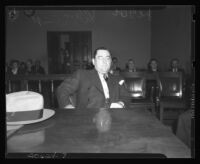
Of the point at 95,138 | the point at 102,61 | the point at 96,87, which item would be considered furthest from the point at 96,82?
the point at 95,138

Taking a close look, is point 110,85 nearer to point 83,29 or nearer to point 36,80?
point 36,80

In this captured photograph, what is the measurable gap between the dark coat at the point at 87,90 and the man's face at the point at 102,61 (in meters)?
0.06

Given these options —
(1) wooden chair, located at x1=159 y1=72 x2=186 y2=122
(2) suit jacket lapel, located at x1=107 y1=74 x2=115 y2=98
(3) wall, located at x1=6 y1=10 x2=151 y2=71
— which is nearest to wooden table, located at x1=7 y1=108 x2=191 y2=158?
(2) suit jacket lapel, located at x1=107 y1=74 x2=115 y2=98

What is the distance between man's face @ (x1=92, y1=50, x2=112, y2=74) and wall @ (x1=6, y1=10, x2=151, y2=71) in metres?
6.37

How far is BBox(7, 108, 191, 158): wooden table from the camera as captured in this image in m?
0.69

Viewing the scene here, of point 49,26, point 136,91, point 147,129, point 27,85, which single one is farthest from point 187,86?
point 49,26

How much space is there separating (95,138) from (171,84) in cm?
295

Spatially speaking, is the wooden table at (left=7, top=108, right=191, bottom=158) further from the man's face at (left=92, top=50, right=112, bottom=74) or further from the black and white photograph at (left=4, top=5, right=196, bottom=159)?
the man's face at (left=92, top=50, right=112, bottom=74)

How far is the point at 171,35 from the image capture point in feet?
20.4

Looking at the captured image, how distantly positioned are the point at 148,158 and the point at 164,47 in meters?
6.48

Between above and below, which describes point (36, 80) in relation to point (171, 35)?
below

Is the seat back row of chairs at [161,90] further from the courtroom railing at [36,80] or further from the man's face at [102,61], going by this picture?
the man's face at [102,61]

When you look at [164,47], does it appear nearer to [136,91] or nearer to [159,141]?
[136,91]

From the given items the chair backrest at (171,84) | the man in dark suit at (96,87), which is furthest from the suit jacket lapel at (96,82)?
the chair backrest at (171,84)
